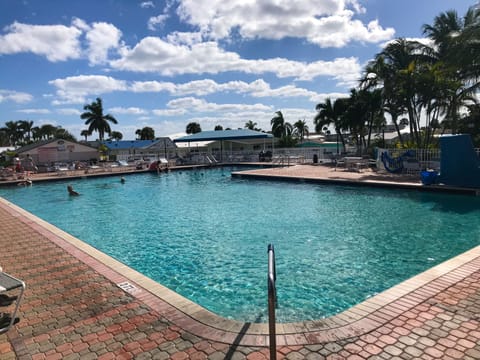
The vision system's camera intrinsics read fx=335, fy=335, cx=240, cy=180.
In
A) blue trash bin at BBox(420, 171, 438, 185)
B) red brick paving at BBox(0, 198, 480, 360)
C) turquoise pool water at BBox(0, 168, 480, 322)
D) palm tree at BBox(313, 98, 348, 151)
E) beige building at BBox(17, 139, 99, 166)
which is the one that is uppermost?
palm tree at BBox(313, 98, 348, 151)

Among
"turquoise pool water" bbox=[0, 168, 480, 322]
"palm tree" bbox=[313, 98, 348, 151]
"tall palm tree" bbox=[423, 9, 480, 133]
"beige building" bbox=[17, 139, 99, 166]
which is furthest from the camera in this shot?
"beige building" bbox=[17, 139, 99, 166]

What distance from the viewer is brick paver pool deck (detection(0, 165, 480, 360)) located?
2781 mm

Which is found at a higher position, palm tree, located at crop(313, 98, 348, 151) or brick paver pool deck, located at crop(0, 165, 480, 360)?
palm tree, located at crop(313, 98, 348, 151)

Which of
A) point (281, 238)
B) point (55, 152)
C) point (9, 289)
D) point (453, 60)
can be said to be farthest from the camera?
point (55, 152)

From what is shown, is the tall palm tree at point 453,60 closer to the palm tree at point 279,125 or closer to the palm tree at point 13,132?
the palm tree at point 279,125

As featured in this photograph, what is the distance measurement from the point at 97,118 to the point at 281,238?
4612cm

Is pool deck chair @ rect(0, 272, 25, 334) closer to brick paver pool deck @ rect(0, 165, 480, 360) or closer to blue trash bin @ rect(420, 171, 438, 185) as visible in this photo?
brick paver pool deck @ rect(0, 165, 480, 360)

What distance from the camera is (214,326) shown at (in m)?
3.19

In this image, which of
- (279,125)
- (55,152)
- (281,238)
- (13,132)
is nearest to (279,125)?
(279,125)

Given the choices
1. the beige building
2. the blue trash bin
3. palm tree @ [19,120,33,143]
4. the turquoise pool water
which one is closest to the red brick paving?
the turquoise pool water

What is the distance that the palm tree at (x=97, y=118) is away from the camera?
46.7 metres

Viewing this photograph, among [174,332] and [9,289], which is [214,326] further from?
[9,289]

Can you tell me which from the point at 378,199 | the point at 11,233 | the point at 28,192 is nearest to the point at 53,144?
the point at 28,192

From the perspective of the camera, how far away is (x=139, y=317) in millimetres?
3439
